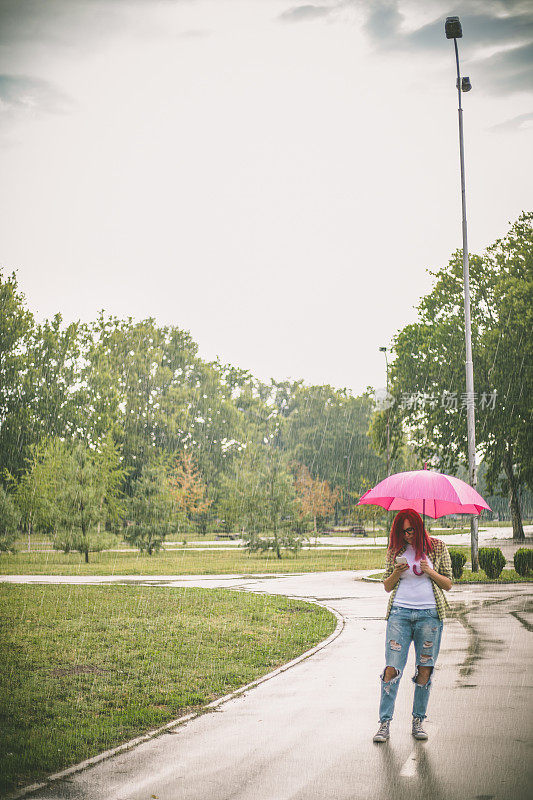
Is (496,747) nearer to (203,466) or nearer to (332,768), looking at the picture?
(332,768)

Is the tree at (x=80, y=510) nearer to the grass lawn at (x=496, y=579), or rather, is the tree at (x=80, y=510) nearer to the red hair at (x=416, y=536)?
the grass lawn at (x=496, y=579)

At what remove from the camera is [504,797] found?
472 centimetres

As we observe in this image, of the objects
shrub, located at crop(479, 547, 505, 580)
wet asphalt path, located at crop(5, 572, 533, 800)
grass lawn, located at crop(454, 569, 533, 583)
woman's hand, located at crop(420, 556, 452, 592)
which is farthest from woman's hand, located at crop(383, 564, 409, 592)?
shrub, located at crop(479, 547, 505, 580)

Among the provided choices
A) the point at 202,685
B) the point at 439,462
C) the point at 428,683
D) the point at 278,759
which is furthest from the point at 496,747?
the point at 439,462

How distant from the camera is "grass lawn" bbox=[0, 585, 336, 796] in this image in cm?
643

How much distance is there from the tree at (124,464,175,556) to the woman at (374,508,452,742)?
33.3 metres

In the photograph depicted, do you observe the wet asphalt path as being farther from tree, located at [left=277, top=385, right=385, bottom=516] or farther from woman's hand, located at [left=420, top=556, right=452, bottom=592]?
tree, located at [left=277, top=385, right=385, bottom=516]

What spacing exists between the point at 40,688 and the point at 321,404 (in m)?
91.0

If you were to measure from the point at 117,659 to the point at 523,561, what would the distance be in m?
14.6

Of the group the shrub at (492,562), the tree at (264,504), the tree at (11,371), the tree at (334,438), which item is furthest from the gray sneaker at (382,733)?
the tree at (334,438)

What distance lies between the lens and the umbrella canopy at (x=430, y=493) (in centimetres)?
636

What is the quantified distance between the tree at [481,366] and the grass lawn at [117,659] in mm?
20353

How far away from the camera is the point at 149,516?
38688 mm

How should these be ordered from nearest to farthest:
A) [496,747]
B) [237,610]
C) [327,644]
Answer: [496,747], [327,644], [237,610]
